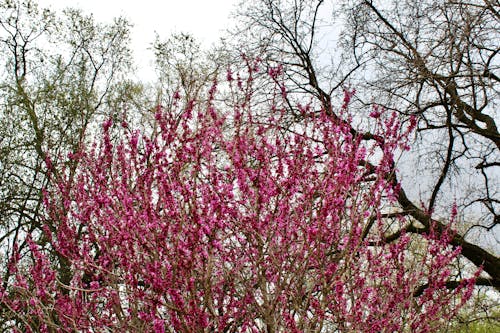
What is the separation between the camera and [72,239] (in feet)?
14.0

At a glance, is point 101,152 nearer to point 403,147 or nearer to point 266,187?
point 266,187

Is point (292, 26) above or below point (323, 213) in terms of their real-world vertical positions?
above

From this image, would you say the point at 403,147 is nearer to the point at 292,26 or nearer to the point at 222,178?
the point at 222,178

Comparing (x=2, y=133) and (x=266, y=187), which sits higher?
(x=2, y=133)

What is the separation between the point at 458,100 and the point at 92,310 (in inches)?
215

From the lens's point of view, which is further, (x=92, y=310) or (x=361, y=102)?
(x=361, y=102)

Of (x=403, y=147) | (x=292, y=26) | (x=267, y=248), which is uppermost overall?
(x=292, y=26)

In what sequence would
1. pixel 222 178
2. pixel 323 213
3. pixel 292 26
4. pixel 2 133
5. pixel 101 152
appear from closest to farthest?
pixel 323 213, pixel 222 178, pixel 101 152, pixel 292 26, pixel 2 133

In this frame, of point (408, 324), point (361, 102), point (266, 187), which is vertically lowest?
point (408, 324)

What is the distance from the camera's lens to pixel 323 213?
136 inches

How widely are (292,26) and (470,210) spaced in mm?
4257

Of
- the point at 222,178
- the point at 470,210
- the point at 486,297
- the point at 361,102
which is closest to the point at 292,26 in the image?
the point at 361,102

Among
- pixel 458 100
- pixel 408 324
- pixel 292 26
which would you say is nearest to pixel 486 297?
pixel 458 100

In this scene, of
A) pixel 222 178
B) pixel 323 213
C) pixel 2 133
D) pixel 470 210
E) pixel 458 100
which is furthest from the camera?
pixel 2 133
